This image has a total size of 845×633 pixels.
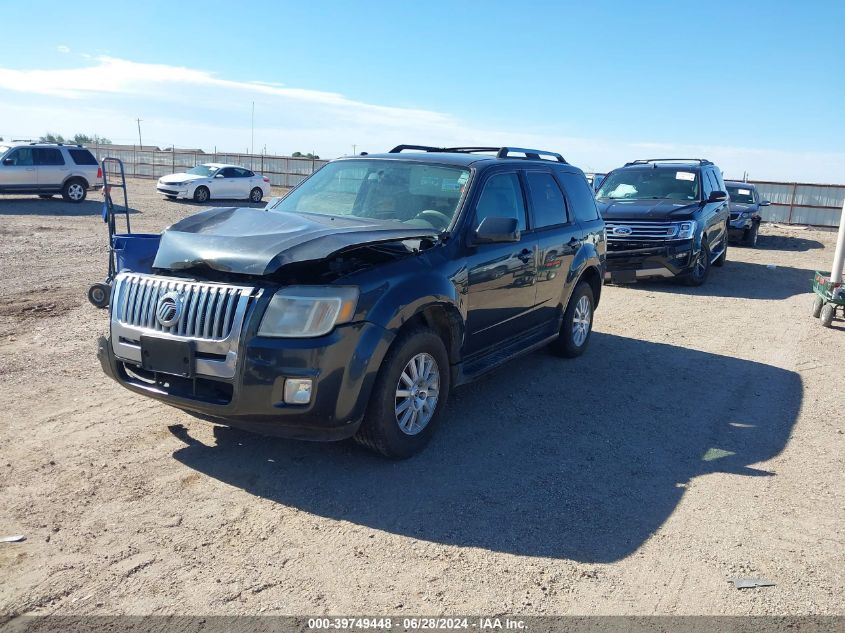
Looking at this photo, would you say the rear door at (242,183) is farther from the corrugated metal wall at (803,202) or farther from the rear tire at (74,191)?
the corrugated metal wall at (803,202)

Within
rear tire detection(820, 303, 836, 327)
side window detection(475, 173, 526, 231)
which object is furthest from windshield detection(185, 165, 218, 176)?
side window detection(475, 173, 526, 231)

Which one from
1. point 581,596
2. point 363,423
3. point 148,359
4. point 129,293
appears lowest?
point 581,596

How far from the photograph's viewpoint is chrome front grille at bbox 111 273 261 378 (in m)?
3.96

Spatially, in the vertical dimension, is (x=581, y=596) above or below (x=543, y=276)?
below

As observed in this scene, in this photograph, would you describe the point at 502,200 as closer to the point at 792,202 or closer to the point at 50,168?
the point at 50,168

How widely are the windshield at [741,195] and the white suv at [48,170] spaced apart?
1831 centimetres

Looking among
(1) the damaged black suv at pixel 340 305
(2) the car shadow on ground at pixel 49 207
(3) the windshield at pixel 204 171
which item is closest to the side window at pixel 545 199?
(1) the damaged black suv at pixel 340 305

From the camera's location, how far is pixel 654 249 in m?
11.8

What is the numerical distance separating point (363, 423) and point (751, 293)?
9907 millimetres

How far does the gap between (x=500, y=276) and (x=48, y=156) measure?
21.3m

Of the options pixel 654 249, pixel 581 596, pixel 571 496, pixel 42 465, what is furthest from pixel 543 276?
pixel 654 249

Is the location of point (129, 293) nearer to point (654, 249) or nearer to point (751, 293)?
point (654, 249)

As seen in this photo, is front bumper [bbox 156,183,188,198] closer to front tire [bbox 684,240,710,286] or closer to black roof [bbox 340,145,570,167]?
front tire [bbox 684,240,710,286]

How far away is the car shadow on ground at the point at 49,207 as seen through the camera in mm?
19734
